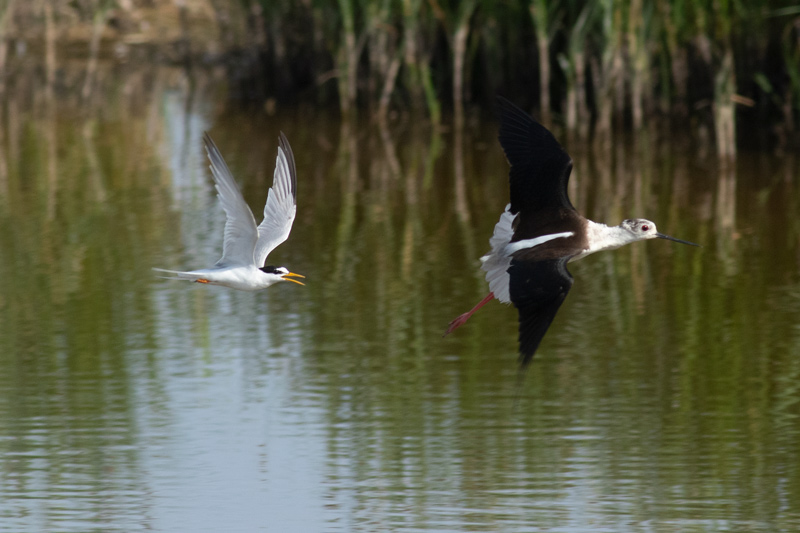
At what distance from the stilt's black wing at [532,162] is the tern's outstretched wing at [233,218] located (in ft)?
4.53

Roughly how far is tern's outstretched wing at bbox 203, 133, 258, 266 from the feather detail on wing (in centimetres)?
128

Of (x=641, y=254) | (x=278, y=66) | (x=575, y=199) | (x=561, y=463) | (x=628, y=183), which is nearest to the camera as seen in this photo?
(x=561, y=463)

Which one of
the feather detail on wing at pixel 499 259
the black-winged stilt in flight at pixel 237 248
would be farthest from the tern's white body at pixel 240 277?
the feather detail on wing at pixel 499 259

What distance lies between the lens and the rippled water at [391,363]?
6.44 metres

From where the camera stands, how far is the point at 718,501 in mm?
6340

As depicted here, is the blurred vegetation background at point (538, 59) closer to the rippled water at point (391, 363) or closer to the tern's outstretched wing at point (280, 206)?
the rippled water at point (391, 363)

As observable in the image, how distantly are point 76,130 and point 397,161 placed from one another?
14.9 feet

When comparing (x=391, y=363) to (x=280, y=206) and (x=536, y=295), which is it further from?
(x=536, y=295)

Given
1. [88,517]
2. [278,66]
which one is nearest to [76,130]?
[278,66]

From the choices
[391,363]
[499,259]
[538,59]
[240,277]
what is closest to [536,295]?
[499,259]

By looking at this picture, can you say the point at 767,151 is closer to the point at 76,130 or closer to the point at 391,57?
the point at 391,57

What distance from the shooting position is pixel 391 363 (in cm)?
853

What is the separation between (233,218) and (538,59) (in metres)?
10.7

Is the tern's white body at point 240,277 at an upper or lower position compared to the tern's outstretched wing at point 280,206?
lower
